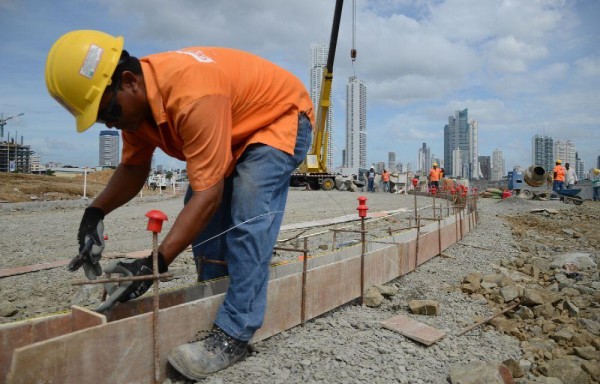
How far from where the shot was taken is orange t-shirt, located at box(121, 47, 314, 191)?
188 cm

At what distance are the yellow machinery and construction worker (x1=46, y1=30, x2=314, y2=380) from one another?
17.9 meters

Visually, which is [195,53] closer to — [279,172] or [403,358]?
[279,172]

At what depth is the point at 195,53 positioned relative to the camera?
214 cm

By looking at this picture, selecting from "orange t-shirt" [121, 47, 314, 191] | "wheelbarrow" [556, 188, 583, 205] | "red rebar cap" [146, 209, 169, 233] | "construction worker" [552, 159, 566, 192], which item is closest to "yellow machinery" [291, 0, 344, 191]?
"construction worker" [552, 159, 566, 192]

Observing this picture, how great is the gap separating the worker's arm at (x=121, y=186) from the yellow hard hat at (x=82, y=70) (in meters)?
0.66

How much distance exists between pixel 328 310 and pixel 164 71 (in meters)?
1.97

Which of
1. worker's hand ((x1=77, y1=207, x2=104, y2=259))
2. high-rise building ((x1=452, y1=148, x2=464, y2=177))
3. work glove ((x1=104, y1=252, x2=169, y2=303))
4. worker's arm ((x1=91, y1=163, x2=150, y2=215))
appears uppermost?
high-rise building ((x1=452, y1=148, x2=464, y2=177))

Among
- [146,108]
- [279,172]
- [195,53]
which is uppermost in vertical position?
[195,53]

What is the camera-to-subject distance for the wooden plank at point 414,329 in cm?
276

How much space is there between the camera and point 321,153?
75.6ft

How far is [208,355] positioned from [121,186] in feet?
3.66

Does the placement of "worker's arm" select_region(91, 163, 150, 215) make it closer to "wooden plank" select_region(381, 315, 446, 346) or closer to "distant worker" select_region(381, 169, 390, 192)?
"wooden plank" select_region(381, 315, 446, 346)

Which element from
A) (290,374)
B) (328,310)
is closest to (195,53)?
(290,374)

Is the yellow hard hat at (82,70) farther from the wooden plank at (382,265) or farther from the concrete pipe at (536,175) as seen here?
the concrete pipe at (536,175)
